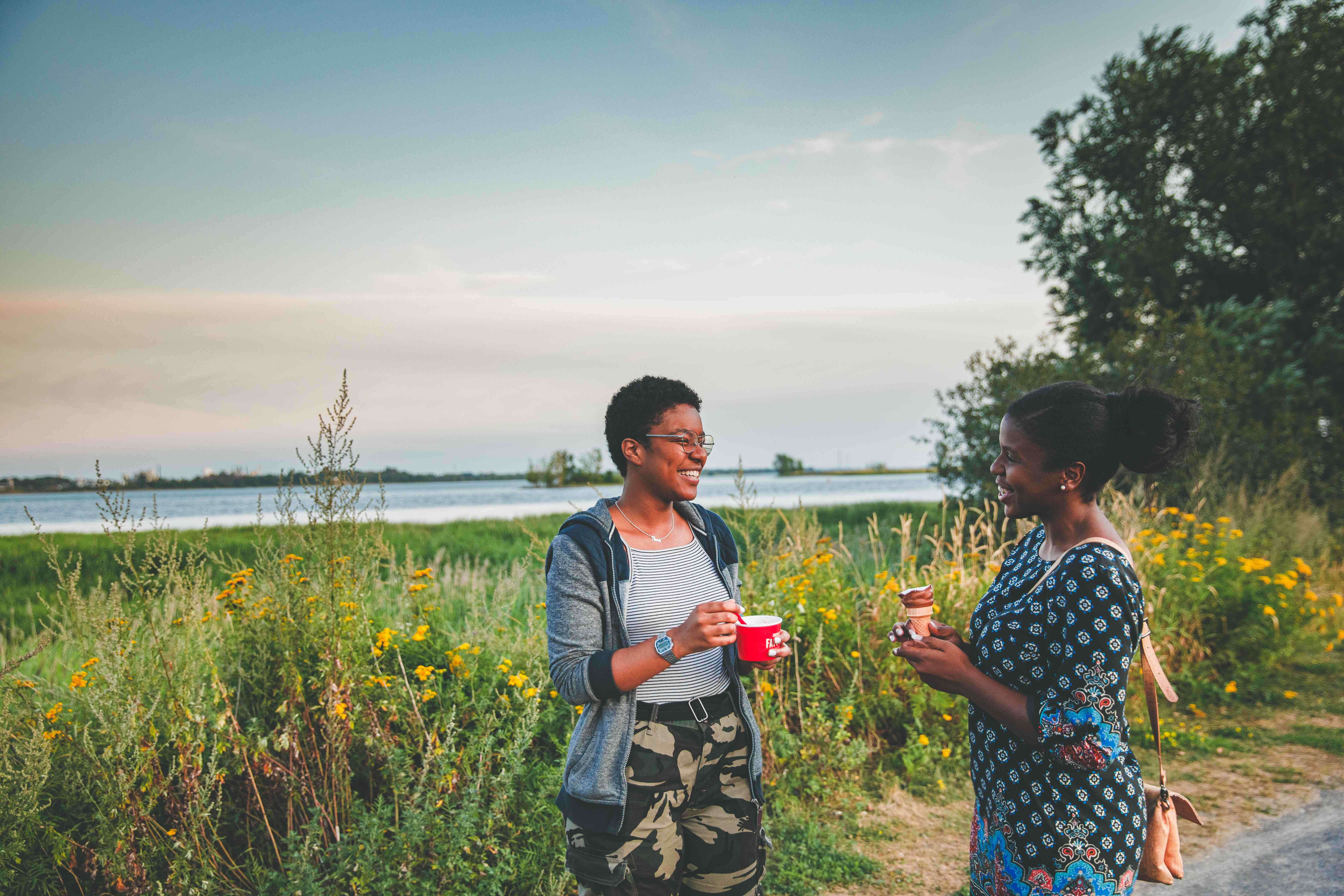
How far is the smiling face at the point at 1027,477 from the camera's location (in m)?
1.94

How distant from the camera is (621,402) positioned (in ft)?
7.82

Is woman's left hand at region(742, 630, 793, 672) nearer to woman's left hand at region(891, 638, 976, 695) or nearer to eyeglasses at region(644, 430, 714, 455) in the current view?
woman's left hand at region(891, 638, 976, 695)

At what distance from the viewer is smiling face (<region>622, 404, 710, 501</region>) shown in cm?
229

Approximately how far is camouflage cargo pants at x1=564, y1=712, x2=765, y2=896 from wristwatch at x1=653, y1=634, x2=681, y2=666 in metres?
0.31

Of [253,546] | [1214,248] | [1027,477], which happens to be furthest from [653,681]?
[1214,248]

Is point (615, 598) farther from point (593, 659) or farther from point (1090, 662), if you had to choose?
point (1090, 662)

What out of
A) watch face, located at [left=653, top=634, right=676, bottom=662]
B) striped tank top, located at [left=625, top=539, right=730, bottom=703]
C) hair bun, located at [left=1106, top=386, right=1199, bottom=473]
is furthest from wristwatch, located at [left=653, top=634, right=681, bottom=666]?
hair bun, located at [left=1106, top=386, right=1199, bottom=473]

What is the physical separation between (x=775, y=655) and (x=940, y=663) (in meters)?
0.43

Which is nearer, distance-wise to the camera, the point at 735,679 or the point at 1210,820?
the point at 735,679

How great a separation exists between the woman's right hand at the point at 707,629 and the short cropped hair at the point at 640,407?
2.06 ft

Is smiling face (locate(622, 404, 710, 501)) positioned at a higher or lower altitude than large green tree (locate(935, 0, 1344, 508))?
lower

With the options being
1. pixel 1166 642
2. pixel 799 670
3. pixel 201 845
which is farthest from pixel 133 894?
pixel 1166 642

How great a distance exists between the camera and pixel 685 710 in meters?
2.18

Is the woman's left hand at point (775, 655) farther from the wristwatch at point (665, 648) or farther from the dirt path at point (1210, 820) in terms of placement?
the dirt path at point (1210, 820)
